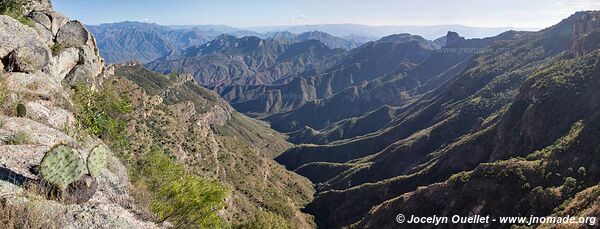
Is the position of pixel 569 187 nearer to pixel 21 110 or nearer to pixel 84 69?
pixel 21 110

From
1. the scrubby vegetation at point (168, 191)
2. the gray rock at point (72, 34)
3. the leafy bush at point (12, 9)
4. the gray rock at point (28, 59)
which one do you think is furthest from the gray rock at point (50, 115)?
the gray rock at point (72, 34)

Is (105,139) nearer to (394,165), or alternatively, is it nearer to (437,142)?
(394,165)

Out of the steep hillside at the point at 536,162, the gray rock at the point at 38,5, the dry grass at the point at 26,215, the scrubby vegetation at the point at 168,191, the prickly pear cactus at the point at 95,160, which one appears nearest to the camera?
the dry grass at the point at 26,215

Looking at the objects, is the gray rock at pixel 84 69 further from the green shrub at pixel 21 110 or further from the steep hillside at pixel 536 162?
the steep hillside at pixel 536 162

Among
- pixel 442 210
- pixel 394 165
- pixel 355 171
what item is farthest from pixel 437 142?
pixel 442 210

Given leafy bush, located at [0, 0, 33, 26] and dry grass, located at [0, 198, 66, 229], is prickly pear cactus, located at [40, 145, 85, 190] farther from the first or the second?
leafy bush, located at [0, 0, 33, 26]

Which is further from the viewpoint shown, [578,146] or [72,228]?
[578,146]

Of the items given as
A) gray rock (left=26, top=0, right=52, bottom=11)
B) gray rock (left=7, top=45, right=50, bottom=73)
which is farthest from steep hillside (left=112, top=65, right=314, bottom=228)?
gray rock (left=7, top=45, right=50, bottom=73)

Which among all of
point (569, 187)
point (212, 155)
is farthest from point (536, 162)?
point (212, 155)
